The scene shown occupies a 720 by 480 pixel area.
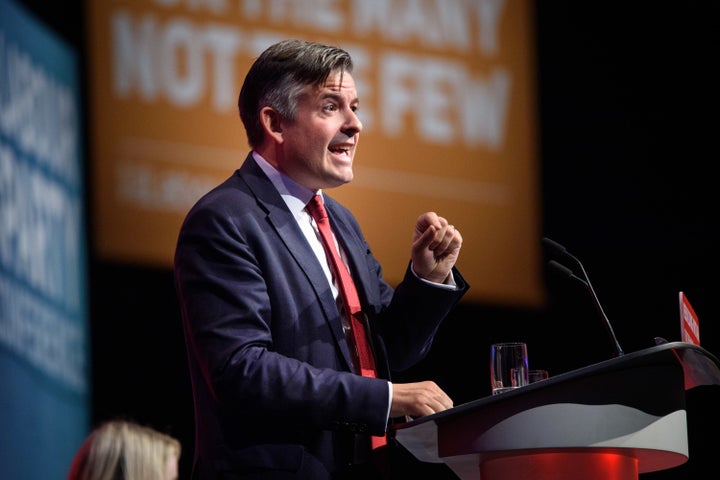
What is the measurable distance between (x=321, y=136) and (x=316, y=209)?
0.56 feet

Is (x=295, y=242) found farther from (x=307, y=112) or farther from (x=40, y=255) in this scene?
(x=40, y=255)

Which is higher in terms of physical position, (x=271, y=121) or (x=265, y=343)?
(x=271, y=121)

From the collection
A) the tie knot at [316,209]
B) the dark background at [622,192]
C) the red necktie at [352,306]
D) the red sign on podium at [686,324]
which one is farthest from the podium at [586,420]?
the dark background at [622,192]

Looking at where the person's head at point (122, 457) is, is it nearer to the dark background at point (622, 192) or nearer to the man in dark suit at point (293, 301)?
the man in dark suit at point (293, 301)

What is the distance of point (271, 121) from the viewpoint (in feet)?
7.84

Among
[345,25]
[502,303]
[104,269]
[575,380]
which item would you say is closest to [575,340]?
[502,303]

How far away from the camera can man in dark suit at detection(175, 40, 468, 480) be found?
6.38 ft

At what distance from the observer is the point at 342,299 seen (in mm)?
2225

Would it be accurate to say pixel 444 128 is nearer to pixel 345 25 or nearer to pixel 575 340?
pixel 345 25

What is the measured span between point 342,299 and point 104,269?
1.79 metres

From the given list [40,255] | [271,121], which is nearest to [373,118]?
[40,255]

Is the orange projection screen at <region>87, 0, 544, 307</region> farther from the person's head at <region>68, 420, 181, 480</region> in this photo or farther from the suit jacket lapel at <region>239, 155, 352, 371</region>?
the suit jacket lapel at <region>239, 155, 352, 371</region>

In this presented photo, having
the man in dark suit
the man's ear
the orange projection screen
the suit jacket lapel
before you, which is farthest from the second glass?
the orange projection screen

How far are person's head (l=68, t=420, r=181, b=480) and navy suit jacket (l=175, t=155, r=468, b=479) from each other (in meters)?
0.52
